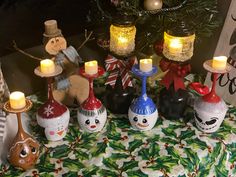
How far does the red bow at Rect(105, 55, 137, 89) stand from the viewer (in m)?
1.16

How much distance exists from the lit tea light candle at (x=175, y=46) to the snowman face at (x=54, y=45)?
0.30m

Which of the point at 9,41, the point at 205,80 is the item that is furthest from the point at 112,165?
the point at 9,41

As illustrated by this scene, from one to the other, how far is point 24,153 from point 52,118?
0.12 m

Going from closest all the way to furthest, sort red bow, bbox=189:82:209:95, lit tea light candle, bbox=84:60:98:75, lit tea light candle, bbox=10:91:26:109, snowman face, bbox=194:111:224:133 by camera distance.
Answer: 1. lit tea light candle, bbox=10:91:26:109
2. lit tea light candle, bbox=84:60:98:75
3. snowman face, bbox=194:111:224:133
4. red bow, bbox=189:82:209:95

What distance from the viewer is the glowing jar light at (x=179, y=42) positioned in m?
1.07

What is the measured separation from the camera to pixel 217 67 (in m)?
1.02

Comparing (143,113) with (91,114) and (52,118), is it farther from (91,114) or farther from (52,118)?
(52,118)

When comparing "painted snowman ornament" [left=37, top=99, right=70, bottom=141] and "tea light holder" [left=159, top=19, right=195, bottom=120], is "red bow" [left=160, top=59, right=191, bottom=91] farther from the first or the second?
"painted snowman ornament" [left=37, top=99, right=70, bottom=141]

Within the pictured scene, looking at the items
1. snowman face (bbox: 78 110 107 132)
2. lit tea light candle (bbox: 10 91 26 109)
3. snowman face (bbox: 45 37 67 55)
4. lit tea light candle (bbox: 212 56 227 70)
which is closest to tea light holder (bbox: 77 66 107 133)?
snowman face (bbox: 78 110 107 132)

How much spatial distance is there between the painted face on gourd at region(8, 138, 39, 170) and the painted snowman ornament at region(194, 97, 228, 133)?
1.46 ft

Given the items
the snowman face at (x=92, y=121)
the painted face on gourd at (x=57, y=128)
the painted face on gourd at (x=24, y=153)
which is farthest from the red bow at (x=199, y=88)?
the painted face on gourd at (x=24, y=153)

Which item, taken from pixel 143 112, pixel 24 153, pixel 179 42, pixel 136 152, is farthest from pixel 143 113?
pixel 24 153

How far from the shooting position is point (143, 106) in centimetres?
108

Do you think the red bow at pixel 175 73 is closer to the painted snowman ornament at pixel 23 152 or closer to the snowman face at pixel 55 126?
the snowman face at pixel 55 126
